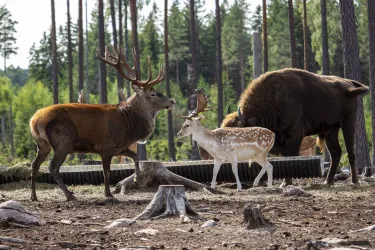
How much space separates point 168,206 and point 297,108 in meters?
5.82

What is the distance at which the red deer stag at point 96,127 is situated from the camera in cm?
1238

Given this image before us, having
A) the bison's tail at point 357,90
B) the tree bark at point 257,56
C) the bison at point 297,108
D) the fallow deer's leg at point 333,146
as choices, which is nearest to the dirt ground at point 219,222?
the bison at point 297,108

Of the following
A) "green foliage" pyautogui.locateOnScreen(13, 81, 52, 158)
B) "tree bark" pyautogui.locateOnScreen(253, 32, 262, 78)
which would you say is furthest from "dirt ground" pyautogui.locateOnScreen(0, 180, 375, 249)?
"green foliage" pyautogui.locateOnScreen(13, 81, 52, 158)

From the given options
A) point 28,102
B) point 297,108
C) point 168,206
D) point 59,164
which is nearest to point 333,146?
point 297,108

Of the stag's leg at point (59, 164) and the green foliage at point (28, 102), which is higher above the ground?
the green foliage at point (28, 102)

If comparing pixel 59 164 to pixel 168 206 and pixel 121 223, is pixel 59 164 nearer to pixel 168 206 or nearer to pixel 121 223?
pixel 168 206

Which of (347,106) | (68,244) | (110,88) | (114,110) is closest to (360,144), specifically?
(347,106)

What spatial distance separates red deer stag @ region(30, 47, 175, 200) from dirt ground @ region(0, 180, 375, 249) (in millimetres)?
694

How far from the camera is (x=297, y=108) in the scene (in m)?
14.8

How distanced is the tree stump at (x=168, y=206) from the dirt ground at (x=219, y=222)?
147 millimetres

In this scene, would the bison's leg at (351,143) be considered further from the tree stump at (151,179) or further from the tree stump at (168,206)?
the tree stump at (168,206)

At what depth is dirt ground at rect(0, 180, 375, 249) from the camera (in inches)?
305

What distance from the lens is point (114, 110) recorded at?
43.2 feet

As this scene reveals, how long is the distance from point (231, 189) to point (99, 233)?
6.18 metres
